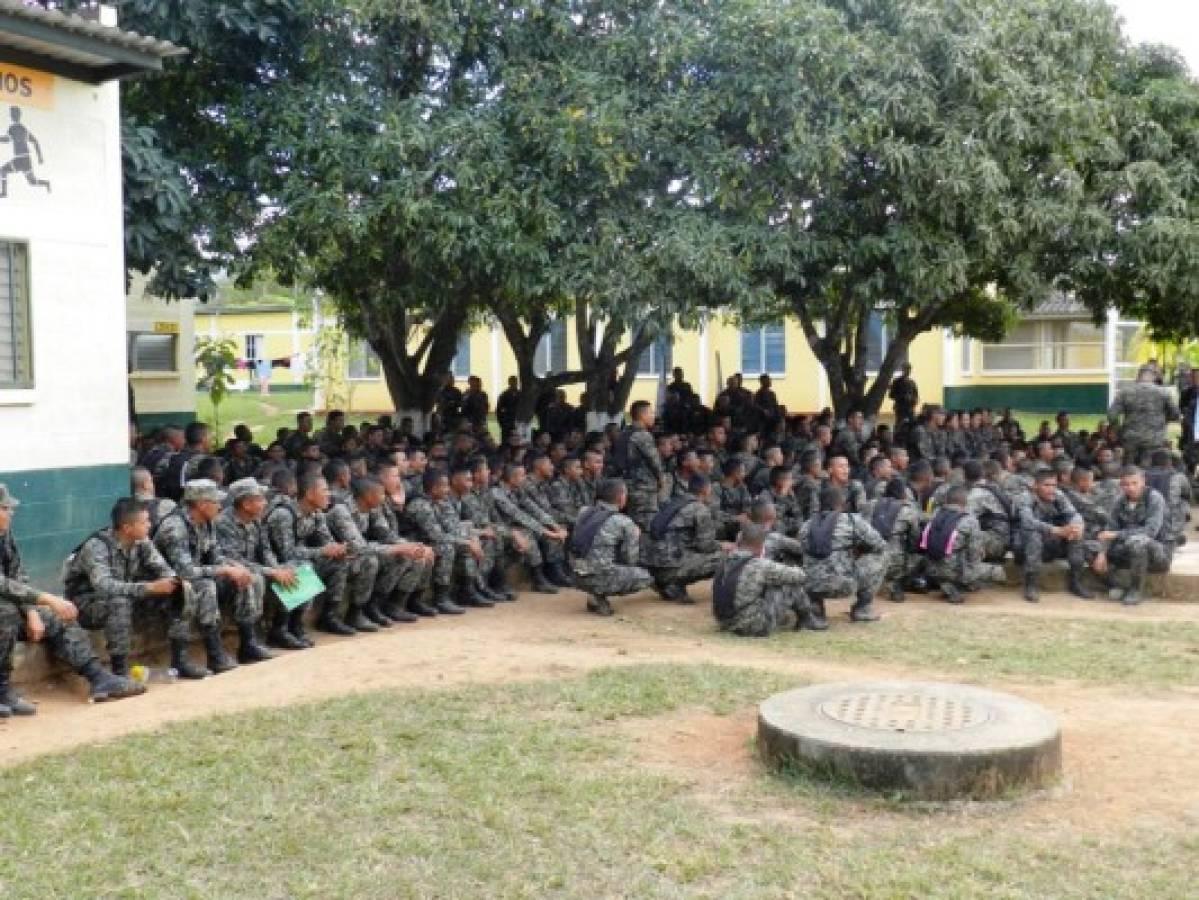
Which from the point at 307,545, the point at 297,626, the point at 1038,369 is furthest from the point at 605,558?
the point at 1038,369

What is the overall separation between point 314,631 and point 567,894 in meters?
5.43

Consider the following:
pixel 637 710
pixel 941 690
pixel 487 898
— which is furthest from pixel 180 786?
pixel 941 690

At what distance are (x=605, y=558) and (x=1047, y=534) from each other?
3941 millimetres

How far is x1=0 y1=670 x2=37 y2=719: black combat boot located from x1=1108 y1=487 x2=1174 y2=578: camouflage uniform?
28.2ft

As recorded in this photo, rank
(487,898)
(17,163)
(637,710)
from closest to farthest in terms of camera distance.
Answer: (487,898) → (637,710) → (17,163)

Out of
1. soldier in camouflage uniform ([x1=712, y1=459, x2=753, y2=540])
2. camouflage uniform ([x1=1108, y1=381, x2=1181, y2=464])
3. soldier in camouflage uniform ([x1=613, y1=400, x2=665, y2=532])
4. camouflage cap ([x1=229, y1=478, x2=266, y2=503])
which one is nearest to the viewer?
camouflage cap ([x1=229, y1=478, x2=266, y2=503])

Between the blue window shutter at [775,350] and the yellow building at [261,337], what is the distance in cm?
1613

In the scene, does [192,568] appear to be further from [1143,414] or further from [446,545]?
[1143,414]

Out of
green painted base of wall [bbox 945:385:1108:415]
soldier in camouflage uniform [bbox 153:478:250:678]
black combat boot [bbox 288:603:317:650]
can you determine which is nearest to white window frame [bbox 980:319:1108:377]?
green painted base of wall [bbox 945:385:1108:415]

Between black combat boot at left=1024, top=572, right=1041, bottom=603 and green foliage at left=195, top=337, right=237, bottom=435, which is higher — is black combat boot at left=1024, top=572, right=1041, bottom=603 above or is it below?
below

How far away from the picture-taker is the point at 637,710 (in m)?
7.33

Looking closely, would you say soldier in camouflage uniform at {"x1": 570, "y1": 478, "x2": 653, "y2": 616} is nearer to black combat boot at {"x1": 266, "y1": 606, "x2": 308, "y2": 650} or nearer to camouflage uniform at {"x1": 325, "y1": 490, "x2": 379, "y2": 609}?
camouflage uniform at {"x1": 325, "y1": 490, "x2": 379, "y2": 609}

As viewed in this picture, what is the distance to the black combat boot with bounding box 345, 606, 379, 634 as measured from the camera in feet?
32.3

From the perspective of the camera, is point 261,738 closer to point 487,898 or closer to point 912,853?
point 487,898
